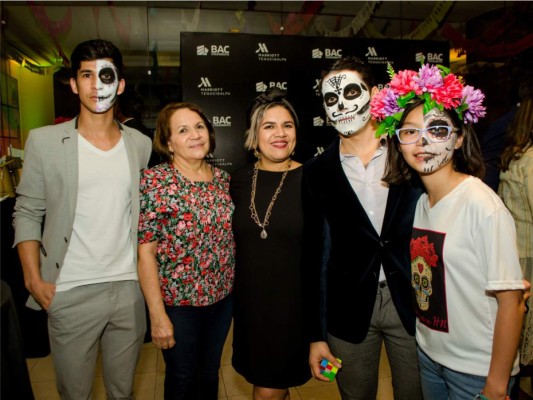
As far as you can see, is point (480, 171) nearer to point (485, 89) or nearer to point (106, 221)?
point (106, 221)

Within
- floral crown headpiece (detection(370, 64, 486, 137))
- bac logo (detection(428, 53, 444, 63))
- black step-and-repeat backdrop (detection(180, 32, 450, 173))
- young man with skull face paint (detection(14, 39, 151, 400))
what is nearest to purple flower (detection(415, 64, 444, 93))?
floral crown headpiece (detection(370, 64, 486, 137))

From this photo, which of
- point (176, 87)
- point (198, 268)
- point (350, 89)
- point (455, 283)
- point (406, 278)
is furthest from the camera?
point (176, 87)

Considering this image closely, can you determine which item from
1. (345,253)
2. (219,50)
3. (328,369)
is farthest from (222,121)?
(328,369)

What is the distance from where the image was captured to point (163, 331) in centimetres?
180

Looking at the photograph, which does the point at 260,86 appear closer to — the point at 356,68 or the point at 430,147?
the point at 356,68

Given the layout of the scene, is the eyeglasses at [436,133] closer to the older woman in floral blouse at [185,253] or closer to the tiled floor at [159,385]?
the older woman in floral blouse at [185,253]

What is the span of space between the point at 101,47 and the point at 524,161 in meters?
2.10

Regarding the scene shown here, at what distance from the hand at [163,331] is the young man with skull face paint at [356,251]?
58 cm

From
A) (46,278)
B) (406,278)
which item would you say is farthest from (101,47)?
(406,278)

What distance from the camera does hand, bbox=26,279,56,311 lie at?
5.63ft

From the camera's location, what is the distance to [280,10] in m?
5.28

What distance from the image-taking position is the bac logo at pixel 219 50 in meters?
4.02

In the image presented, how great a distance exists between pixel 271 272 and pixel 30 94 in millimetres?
4944

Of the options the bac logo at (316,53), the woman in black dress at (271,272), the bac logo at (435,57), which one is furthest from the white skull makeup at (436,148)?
the bac logo at (435,57)
